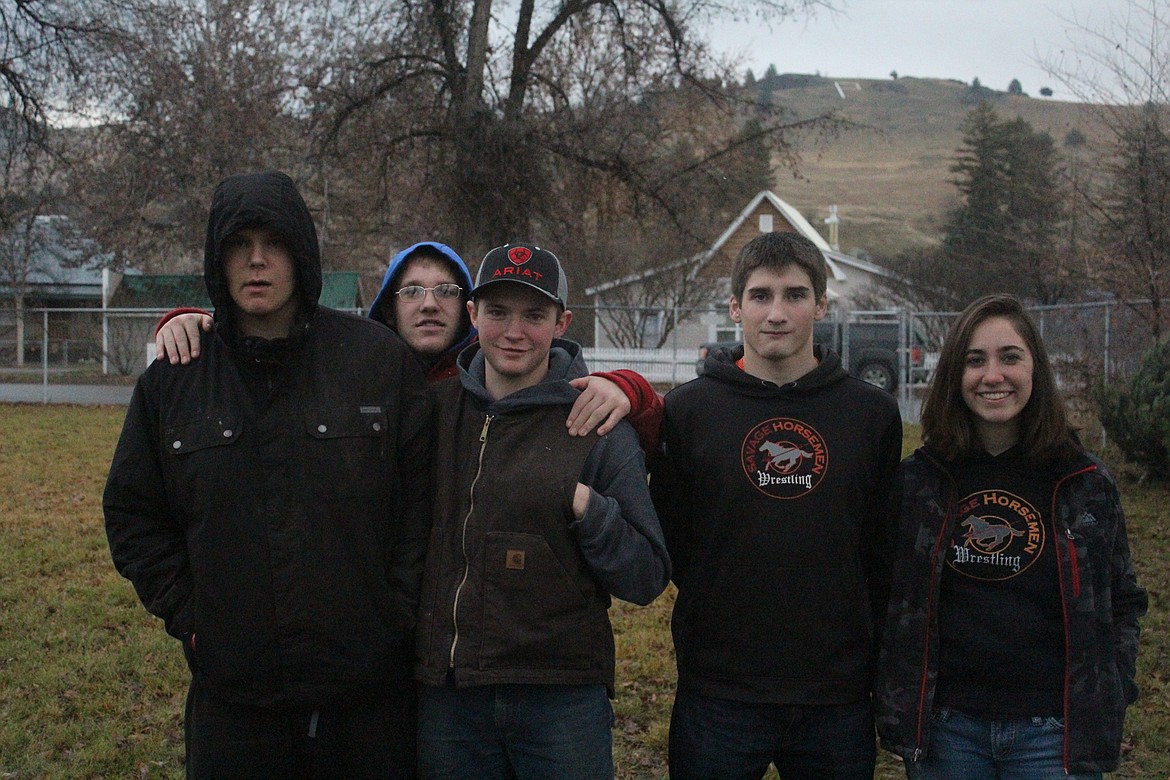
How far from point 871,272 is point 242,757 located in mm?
34603

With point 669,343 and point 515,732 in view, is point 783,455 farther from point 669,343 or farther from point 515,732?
point 669,343

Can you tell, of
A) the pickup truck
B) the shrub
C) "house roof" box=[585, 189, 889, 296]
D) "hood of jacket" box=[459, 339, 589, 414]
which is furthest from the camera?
"house roof" box=[585, 189, 889, 296]

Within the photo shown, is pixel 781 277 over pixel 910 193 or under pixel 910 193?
under

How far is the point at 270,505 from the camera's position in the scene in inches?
95.9

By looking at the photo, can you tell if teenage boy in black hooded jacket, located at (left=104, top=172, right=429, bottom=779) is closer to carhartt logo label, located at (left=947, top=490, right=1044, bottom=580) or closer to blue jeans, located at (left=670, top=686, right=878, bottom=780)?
blue jeans, located at (left=670, top=686, right=878, bottom=780)

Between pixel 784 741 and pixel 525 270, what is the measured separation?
1435mm

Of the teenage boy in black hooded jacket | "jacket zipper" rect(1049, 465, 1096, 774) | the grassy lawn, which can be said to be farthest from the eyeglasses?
the grassy lawn

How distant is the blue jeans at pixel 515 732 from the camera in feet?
8.10

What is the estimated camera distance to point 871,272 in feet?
115

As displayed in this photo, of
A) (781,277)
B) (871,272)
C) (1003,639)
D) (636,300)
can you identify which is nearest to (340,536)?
(781,277)

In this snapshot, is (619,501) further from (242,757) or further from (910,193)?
(910,193)

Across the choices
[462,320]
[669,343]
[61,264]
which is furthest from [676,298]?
[462,320]

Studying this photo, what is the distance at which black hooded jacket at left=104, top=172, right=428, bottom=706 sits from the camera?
7.97 ft

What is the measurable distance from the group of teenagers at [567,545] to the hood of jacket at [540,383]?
0.04ft
